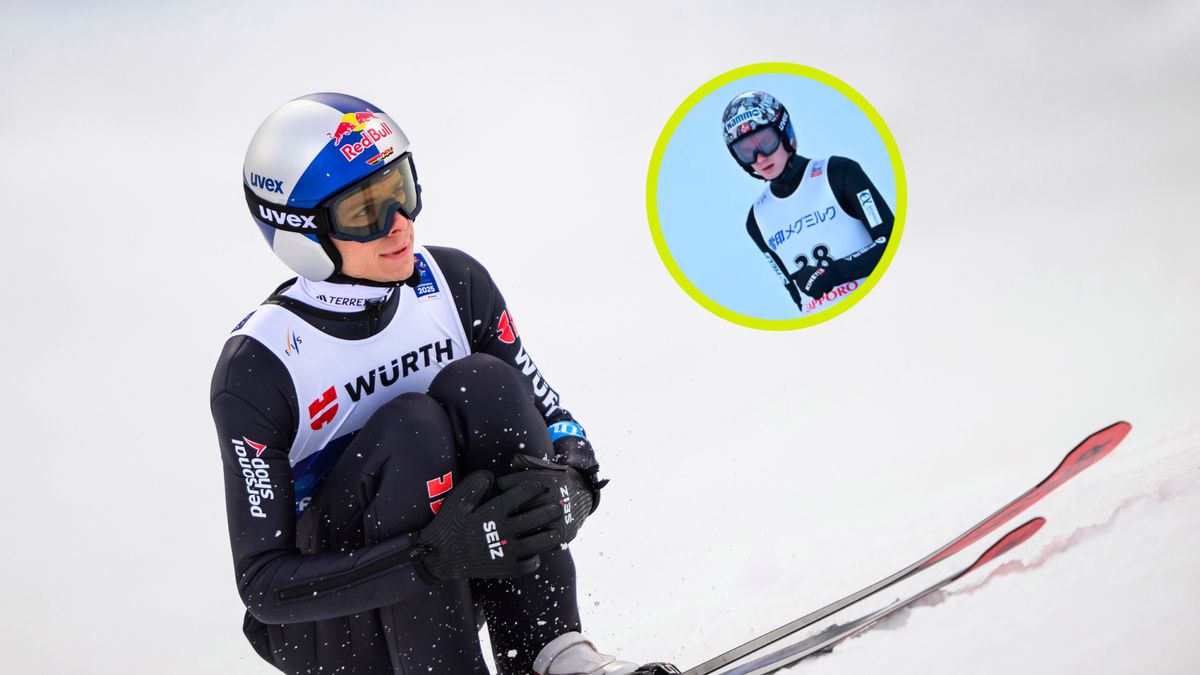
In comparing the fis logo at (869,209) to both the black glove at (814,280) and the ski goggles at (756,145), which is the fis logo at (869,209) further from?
the ski goggles at (756,145)

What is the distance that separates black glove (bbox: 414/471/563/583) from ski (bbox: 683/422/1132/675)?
589 mm

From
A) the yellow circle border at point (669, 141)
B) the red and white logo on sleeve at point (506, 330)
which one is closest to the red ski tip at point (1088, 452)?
the yellow circle border at point (669, 141)

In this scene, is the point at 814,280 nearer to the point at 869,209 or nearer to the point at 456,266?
A: the point at 869,209

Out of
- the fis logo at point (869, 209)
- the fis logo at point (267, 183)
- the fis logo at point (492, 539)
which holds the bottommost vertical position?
the fis logo at point (492, 539)

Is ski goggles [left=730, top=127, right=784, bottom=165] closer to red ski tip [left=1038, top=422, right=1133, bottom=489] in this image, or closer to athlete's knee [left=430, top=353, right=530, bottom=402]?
red ski tip [left=1038, top=422, right=1133, bottom=489]

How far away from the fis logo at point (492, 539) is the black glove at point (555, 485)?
10cm

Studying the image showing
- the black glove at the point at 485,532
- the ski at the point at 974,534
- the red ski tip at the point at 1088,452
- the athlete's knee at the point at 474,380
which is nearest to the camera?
the black glove at the point at 485,532

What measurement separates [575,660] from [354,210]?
114 cm

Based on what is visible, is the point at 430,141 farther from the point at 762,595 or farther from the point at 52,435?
the point at 762,595

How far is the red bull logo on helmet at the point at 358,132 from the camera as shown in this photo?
242cm

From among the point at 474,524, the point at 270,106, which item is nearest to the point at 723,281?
the point at 270,106

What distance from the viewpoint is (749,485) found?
150 inches

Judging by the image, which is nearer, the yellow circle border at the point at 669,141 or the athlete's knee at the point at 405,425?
the athlete's knee at the point at 405,425

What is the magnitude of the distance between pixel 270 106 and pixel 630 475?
2.70m
